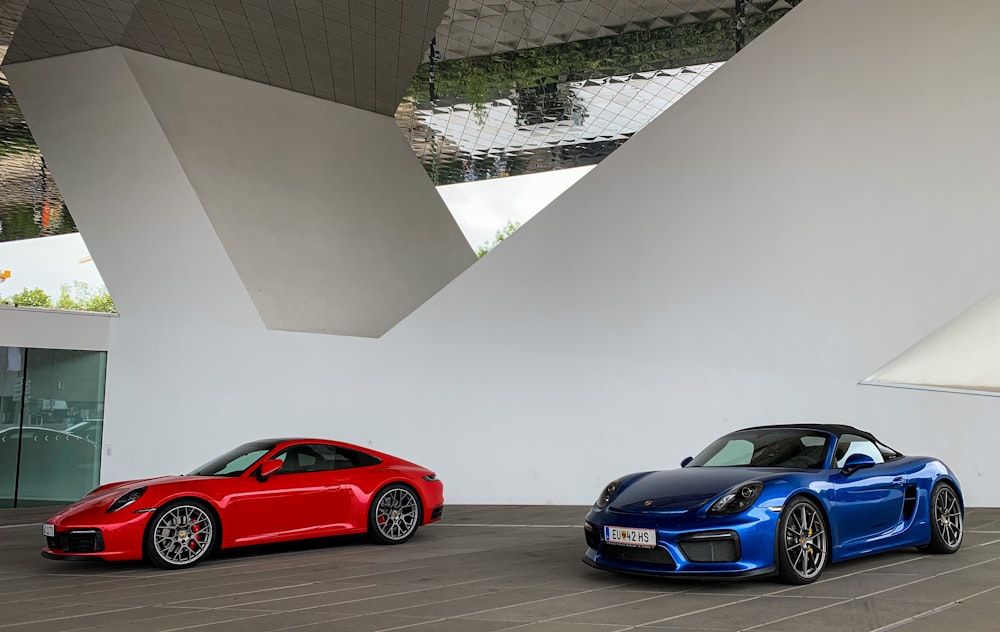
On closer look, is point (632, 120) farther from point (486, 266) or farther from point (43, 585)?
point (43, 585)

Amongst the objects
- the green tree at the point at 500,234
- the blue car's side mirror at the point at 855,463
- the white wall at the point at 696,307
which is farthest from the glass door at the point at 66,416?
the blue car's side mirror at the point at 855,463

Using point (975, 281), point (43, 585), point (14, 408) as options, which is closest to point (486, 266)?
point (975, 281)

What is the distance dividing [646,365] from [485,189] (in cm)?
1095

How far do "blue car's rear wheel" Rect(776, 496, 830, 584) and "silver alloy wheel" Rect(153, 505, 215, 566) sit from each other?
4824mm

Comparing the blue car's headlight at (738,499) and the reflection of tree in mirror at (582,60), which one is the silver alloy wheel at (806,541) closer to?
the blue car's headlight at (738,499)

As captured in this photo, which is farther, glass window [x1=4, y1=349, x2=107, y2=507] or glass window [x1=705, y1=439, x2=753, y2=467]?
glass window [x1=4, y1=349, x2=107, y2=507]

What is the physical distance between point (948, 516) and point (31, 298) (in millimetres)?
15141

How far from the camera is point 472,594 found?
18.6ft

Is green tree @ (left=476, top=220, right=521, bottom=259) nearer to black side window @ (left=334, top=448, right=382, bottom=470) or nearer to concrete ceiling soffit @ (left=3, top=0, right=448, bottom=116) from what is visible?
concrete ceiling soffit @ (left=3, top=0, right=448, bottom=116)

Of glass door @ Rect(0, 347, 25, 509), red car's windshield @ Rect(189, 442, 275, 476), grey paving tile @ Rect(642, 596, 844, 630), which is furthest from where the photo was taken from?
glass door @ Rect(0, 347, 25, 509)

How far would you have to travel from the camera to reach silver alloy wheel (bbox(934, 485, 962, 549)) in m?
6.86

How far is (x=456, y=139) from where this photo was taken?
64.1 feet

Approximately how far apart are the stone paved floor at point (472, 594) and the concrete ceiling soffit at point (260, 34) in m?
8.38

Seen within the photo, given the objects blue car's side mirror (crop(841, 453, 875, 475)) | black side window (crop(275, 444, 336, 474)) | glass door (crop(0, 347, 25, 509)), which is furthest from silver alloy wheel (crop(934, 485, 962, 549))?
glass door (crop(0, 347, 25, 509))
